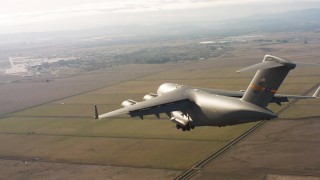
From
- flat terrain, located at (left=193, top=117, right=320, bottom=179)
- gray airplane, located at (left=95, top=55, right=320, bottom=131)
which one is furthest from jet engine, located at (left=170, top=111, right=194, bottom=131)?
flat terrain, located at (left=193, top=117, right=320, bottom=179)

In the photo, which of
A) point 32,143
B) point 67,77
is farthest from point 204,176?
point 67,77

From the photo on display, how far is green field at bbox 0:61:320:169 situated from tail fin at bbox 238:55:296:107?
27.1 meters

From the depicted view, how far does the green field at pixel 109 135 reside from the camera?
66.4 metres

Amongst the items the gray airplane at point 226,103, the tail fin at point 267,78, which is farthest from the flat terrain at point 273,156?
the tail fin at point 267,78

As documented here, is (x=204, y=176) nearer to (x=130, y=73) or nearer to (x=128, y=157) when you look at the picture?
(x=128, y=157)

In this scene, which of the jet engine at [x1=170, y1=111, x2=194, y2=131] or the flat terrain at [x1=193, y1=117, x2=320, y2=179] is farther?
the flat terrain at [x1=193, y1=117, x2=320, y2=179]

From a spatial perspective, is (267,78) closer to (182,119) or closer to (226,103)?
(226,103)

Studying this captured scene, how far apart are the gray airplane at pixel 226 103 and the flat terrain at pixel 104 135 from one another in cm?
1833

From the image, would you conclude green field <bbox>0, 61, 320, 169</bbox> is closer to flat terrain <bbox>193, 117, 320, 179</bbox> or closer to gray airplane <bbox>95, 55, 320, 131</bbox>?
Result: flat terrain <bbox>193, 117, 320, 179</bbox>

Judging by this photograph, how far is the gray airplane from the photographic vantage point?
1341 inches

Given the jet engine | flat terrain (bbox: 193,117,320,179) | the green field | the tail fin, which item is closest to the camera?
the tail fin

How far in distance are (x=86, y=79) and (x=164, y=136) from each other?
10134 centimetres

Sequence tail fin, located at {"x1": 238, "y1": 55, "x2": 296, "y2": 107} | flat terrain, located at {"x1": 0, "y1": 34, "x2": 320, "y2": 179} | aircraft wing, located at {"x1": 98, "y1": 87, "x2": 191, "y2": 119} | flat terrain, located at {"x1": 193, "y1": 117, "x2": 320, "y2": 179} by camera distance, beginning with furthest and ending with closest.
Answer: flat terrain, located at {"x1": 0, "y1": 34, "x2": 320, "y2": 179}, flat terrain, located at {"x1": 193, "y1": 117, "x2": 320, "y2": 179}, aircraft wing, located at {"x1": 98, "y1": 87, "x2": 191, "y2": 119}, tail fin, located at {"x1": 238, "y1": 55, "x2": 296, "y2": 107}

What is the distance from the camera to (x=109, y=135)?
7956cm
